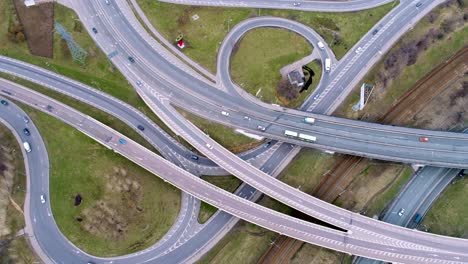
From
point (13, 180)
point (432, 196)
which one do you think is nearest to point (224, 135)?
point (13, 180)

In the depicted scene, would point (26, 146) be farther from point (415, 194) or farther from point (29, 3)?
point (415, 194)

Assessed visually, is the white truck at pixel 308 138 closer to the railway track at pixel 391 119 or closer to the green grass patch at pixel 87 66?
the railway track at pixel 391 119

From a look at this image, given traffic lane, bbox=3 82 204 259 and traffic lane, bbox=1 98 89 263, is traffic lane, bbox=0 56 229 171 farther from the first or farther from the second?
traffic lane, bbox=1 98 89 263

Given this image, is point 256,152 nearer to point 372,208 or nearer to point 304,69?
point 304,69

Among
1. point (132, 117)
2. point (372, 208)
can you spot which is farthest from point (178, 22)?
point (372, 208)

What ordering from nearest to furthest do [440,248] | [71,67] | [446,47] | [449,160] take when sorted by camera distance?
[440,248] → [449,160] → [71,67] → [446,47]

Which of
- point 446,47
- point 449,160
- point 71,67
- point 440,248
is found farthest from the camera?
point 446,47

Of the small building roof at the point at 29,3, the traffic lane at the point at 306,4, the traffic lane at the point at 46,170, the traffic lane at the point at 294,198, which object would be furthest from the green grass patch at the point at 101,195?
the traffic lane at the point at 306,4
